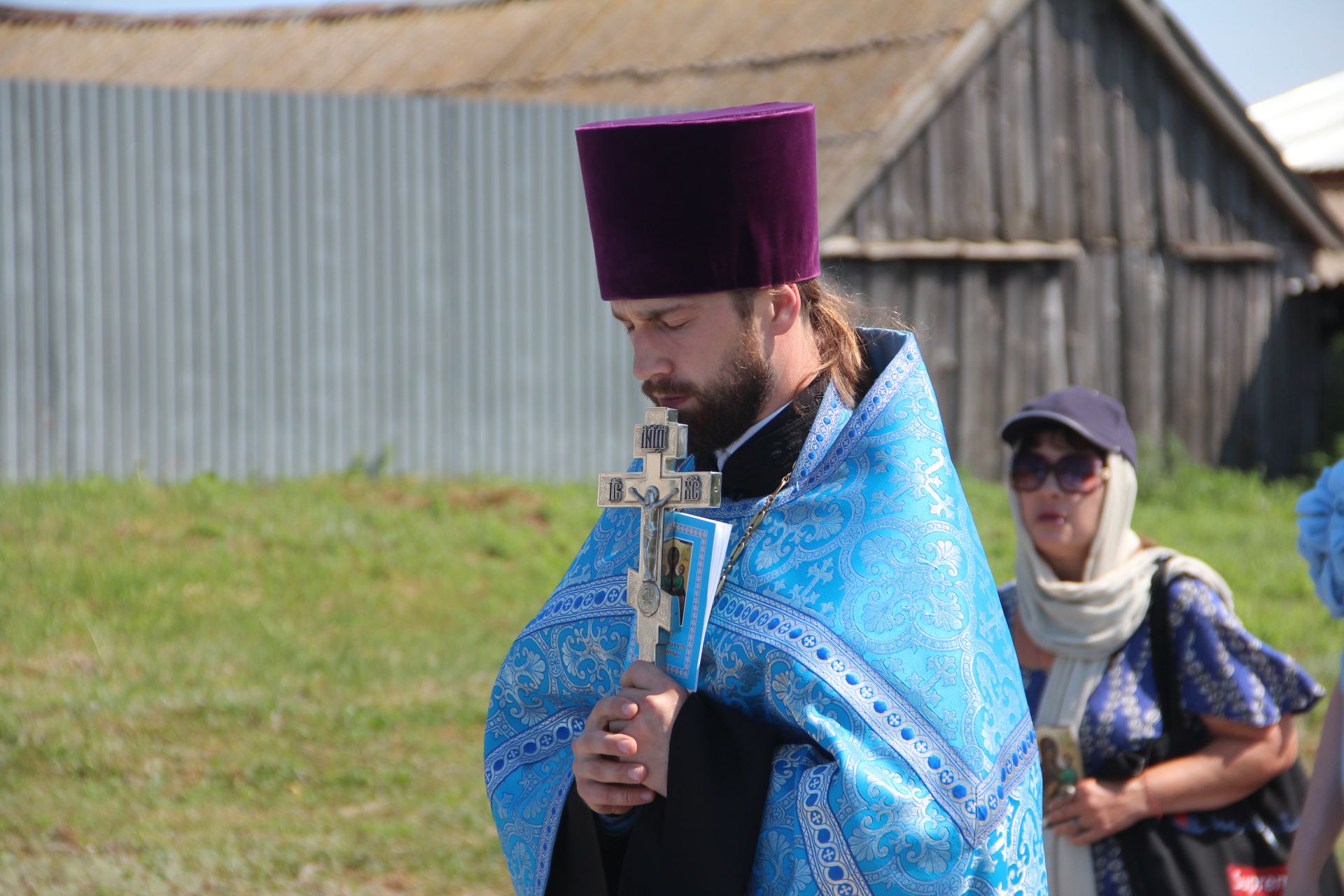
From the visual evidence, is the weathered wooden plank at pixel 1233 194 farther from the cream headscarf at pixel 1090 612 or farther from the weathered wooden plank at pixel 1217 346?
the cream headscarf at pixel 1090 612

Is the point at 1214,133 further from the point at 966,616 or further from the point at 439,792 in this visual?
the point at 966,616

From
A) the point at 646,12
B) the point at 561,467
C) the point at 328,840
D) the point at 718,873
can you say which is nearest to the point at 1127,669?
the point at 718,873

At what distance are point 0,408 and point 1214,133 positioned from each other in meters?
10.4

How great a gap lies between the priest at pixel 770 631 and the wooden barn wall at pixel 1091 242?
9.51 metres

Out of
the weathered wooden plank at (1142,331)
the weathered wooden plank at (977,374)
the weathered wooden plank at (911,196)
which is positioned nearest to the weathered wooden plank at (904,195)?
the weathered wooden plank at (911,196)

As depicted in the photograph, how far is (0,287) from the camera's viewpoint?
31.3 feet

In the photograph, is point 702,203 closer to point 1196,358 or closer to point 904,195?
point 904,195

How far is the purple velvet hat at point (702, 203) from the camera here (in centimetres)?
232

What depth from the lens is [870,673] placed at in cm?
212

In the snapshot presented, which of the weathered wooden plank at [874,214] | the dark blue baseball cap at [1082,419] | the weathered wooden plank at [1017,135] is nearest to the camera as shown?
the dark blue baseball cap at [1082,419]

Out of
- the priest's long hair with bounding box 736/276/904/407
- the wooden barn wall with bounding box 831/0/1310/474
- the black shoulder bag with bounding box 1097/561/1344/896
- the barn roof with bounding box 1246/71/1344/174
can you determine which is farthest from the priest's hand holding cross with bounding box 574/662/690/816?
the barn roof with bounding box 1246/71/1344/174

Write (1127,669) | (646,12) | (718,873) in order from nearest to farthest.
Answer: (718,873), (1127,669), (646,12)

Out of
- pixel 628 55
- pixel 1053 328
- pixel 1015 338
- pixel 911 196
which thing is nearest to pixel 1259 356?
pixel 1053 328

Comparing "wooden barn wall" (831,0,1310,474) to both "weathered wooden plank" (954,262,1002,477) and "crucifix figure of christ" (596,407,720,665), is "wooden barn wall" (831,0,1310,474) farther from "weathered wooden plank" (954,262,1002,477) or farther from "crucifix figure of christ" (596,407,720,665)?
"crucifix figure of christ" (596,407,720,665)
